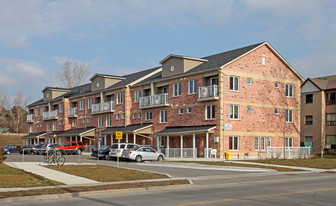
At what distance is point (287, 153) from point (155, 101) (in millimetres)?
14940

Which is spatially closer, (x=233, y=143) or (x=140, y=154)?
(x=140, y=154)

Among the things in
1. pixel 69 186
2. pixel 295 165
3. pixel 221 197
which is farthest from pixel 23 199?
pixel 295 165

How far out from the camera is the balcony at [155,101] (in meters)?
44.8

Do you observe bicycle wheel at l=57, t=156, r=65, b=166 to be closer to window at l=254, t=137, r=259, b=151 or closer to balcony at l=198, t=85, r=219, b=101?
balcony at l=198, t=85, r=219, b=101

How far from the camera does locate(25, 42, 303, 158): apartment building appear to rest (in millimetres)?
39219

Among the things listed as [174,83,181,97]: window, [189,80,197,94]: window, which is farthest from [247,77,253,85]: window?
[174,83,181,97]: window

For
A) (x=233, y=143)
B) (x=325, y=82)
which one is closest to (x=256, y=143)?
(x=233, y=143)

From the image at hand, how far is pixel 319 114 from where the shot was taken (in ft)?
184

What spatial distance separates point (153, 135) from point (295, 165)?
19.3m

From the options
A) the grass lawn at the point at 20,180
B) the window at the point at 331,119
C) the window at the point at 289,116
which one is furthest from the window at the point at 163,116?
the grass lawn at the point at 20,180

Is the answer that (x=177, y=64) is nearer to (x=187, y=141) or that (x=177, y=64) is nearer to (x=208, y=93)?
(x=208, y=93)

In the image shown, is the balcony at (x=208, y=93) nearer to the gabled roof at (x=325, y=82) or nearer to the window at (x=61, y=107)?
the gabled roof at (x=325, y=82)

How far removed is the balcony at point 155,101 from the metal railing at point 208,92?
Result: 5.45m

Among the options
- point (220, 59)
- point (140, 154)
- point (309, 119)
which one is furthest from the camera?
point (309, 119)
